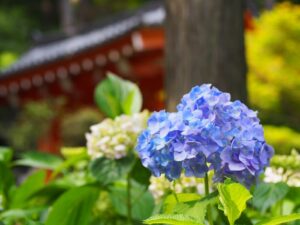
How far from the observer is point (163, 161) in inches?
37.0

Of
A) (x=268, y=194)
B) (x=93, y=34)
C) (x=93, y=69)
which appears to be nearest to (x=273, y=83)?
(x=93, y=69)

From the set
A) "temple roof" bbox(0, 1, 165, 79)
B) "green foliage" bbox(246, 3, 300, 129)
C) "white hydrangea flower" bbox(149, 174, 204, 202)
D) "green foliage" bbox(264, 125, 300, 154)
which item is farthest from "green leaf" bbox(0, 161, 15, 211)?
"temple roof" bbox(0, 1, 165, 79)

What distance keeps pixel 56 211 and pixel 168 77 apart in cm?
83

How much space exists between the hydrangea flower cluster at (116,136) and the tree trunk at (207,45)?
2.09ft

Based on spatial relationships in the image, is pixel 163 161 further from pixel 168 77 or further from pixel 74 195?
pixel 168 77

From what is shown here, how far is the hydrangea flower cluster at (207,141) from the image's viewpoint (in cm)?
91

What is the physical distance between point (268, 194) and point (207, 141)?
9.9 inches

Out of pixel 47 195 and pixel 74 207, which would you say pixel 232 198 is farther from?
pixel 47 195

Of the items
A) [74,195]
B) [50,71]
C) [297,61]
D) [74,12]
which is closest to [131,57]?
[50,71]

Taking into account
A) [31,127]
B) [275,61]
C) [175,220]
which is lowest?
[31,127]

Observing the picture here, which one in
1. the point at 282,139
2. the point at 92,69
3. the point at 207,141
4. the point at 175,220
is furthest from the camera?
the point at 92,69

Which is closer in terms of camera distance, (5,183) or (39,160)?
(5,183)

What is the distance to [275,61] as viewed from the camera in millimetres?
5512

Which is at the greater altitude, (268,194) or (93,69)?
(268,194)
